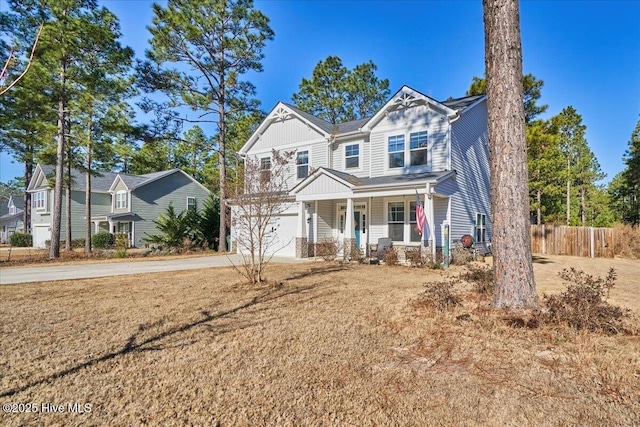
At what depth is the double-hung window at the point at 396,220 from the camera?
586 inches

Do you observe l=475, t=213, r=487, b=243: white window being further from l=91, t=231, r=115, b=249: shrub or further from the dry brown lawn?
l=91, t=231, r=115, b=249: shrub

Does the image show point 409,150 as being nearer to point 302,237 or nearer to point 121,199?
point 302,237

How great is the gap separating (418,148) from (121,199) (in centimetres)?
2539

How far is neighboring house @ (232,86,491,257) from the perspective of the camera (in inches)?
541

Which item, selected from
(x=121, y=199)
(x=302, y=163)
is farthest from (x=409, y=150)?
(x=121, y=199)

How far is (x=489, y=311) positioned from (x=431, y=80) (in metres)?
22.2

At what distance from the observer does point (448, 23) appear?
1416cm

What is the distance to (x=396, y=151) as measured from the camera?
15078 millimetres

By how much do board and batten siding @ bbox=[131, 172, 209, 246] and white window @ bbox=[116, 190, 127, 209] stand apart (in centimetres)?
97

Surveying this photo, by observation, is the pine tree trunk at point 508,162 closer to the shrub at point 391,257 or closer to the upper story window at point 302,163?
the shrub at point 391,257

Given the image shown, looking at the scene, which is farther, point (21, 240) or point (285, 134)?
point (21, 240)

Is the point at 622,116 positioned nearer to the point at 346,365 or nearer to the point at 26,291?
the point at 346,365

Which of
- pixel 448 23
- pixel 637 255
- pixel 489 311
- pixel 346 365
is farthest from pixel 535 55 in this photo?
pixel 346 365

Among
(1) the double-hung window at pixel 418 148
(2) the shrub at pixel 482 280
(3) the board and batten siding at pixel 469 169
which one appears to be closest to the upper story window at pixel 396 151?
(1) the double-hung window at pixel 418 148
